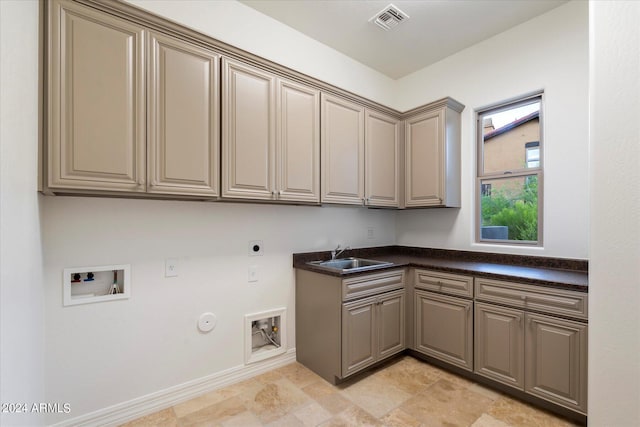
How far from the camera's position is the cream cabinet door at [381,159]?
9.18 feet

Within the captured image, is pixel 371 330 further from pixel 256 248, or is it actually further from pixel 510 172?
pixel 510 172

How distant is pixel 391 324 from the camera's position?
99.8 inches

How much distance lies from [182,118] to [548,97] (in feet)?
9.38

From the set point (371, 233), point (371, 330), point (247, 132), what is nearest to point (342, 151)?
point (247, 132)

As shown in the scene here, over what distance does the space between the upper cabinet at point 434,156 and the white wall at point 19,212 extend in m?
2.86

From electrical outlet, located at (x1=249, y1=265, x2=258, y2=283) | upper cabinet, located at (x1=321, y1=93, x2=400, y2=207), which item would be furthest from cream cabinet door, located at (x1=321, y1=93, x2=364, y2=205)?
electrical outlet, located at (x1=249, y1=265, x2=258, y2=283)

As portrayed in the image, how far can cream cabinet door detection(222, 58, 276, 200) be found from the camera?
6.33ft

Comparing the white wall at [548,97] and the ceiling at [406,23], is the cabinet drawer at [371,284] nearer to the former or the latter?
the white wall at [548,97]

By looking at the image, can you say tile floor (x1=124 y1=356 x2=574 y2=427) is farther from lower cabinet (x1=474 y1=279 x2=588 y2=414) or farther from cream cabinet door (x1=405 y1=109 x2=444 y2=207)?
cream cabinet door (x1=405 y1=109 x2=444 y2=207)

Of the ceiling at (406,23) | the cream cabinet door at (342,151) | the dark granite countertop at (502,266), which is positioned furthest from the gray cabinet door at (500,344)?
the ceiling at (406,23)

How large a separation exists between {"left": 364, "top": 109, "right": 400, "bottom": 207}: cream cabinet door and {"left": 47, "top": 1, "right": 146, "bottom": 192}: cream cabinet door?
1889mm

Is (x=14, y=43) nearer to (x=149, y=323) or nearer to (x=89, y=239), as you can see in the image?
(x=89, y=239)

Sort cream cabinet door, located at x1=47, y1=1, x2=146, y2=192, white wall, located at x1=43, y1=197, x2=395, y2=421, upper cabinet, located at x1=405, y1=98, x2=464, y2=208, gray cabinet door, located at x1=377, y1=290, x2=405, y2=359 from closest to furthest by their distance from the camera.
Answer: cream cabinet door, located at x1=47, y1=1, x2=146, y2=192, white wall, located at x1=43, y1=197, x2=395, y2=421, gray cabinet door, located at x1=377, y1=290, x2=405, y2=359, upper cabinet, located at x1=405, y1=98, x2=464, y2=208

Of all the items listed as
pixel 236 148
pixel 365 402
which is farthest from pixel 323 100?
pixel 365 402
